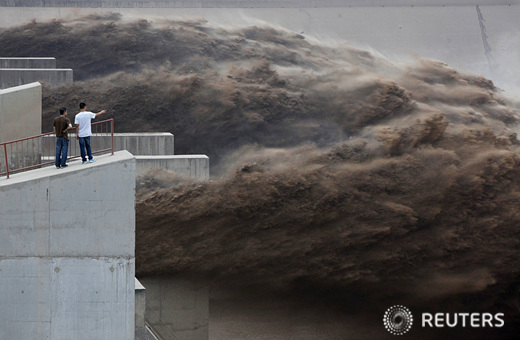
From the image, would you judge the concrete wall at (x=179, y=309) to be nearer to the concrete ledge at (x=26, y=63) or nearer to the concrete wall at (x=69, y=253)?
the concrete wall at (x=69, y=253)

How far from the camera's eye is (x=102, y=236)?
51.6 feet

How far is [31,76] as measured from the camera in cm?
3356

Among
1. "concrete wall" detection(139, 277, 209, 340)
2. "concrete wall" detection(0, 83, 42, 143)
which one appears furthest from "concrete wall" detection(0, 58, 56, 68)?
"concrete wall" detection(0, 83, 42, 143)

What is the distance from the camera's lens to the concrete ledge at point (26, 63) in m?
36.0

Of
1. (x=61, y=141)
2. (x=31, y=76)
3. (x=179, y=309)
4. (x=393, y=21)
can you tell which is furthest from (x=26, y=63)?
(x=61, y=141)

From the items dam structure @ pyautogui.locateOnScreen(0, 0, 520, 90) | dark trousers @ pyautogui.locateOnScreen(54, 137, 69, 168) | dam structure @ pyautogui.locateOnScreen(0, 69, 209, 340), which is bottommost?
dam structure @ pyautogui.locateOnScreen(0, 69, 209, 340)

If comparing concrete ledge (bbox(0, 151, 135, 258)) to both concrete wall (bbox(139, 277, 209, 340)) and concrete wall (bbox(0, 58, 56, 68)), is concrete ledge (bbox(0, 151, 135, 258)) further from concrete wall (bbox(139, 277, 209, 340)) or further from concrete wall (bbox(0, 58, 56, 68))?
concrete wall (bbox(0, 58, 56, 68))

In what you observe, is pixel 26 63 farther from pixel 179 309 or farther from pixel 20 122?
pixel 20 122

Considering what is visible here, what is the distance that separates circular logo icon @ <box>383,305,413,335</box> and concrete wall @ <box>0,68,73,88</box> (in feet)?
63.2

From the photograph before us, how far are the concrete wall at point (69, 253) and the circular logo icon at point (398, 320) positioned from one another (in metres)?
17.1

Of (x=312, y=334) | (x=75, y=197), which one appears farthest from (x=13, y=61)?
(x=75, y=197)

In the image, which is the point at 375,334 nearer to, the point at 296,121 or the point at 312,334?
the point at 312,334

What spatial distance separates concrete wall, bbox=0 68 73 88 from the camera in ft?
108

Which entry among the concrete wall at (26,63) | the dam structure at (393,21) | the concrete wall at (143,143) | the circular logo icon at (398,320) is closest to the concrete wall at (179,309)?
the concrete wall at (143,143)
